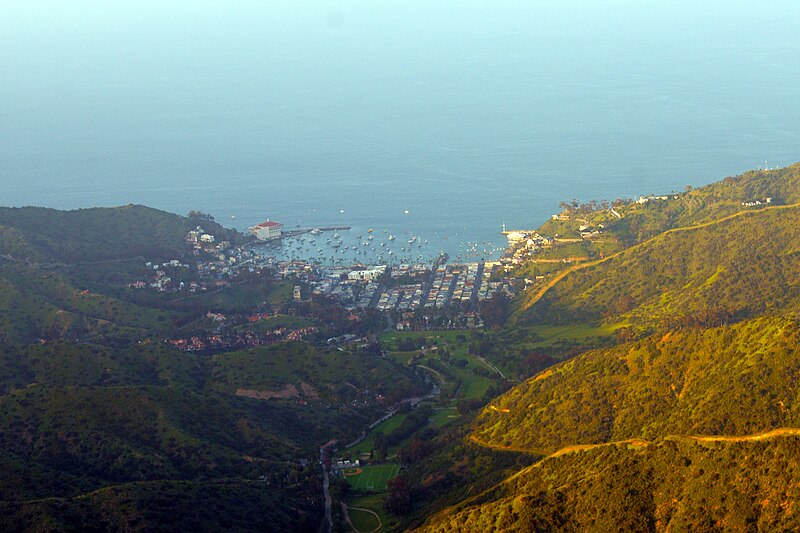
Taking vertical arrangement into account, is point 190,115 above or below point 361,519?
above

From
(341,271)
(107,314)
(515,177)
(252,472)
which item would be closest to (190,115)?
(515,177)

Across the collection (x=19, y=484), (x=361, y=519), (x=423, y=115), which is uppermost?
(x=423, y=115)

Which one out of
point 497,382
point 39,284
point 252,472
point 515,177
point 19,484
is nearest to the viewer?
point 19,484

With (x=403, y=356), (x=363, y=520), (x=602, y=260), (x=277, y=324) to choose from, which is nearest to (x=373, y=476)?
(x=363, y=520)

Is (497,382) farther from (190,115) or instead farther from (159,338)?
(190,115)

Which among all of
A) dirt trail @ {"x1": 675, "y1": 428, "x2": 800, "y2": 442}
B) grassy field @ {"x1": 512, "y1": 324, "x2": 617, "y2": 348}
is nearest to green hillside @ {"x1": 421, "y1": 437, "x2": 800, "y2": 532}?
dirt trail @ {"x1": 675, "y1": 428, "x2": 800, "y2": 442}

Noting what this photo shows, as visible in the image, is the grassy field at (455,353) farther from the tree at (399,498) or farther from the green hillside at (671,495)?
the green hillside at (671,495)

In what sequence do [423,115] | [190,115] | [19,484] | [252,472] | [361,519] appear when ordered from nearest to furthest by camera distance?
[19,484] < [361,519] < [252,472] < [423,115] < [190,115]
